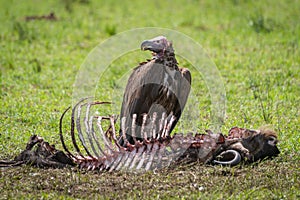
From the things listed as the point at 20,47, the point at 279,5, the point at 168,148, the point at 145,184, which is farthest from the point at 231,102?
the point at 279,5

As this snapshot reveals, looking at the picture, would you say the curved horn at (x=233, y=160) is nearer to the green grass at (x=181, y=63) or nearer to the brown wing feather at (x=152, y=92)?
the green grass at (x=181, y=63)

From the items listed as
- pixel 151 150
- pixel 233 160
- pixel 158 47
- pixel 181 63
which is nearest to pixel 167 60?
pixel 158 47

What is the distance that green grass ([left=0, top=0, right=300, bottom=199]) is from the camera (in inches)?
207

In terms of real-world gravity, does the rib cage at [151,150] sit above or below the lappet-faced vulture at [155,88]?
below

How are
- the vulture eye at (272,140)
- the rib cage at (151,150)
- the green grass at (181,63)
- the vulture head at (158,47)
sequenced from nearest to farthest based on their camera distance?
the green grass at (181,63) → the rib cage at (151,150) → the vulture eye at (272,140) → the vulture head at (158,47)

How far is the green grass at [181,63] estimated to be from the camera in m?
5.26

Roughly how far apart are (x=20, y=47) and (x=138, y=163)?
6222 mm

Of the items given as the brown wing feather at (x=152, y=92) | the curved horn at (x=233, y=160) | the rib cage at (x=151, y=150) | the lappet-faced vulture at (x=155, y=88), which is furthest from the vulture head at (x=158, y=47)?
the curved horn at (x=233, y=160)

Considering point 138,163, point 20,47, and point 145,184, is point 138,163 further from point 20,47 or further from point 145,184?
point 20,47

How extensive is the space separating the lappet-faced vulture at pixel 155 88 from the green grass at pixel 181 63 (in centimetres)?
60

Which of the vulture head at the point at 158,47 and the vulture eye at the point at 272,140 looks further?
the vulture head at the point at 158,47

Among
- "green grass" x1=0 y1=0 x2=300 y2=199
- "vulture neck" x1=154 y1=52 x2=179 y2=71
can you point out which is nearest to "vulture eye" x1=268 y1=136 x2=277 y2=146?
"green grass" x1=0 y1=0 x2=300 y2=199

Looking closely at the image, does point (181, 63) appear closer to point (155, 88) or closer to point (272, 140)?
point (155, 88)

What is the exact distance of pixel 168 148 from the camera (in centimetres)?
591
